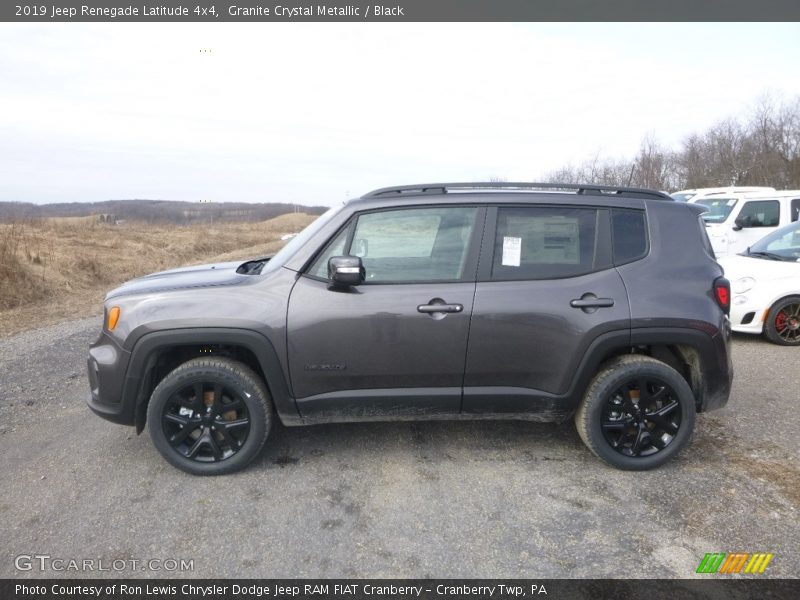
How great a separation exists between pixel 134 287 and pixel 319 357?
1.43m

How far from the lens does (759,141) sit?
35188 millimetres

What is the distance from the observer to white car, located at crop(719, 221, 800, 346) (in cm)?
680

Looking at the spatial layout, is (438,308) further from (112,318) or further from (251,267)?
(112,318)

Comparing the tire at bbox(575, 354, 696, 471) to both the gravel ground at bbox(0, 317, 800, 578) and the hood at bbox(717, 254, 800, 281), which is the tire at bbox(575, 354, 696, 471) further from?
the hood at bbox(717, 254, 800, 281)

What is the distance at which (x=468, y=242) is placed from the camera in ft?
12.0

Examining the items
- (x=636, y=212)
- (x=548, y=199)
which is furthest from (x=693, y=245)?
(x=548, y=199)

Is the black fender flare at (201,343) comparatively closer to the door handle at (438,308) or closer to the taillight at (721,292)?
the door handle at (438,308)

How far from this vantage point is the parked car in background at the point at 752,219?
10.8 m

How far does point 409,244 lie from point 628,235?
147cm

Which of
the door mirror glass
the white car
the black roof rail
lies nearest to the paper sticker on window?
the black roof rail

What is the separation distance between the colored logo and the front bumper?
3408 millimetres

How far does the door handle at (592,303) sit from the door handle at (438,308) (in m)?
0.73

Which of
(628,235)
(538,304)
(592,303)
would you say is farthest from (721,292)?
(538,304)

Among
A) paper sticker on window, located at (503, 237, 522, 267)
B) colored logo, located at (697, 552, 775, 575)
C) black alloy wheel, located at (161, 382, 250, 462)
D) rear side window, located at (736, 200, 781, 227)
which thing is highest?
rear side window, located at (736, 200, 781, 227)
